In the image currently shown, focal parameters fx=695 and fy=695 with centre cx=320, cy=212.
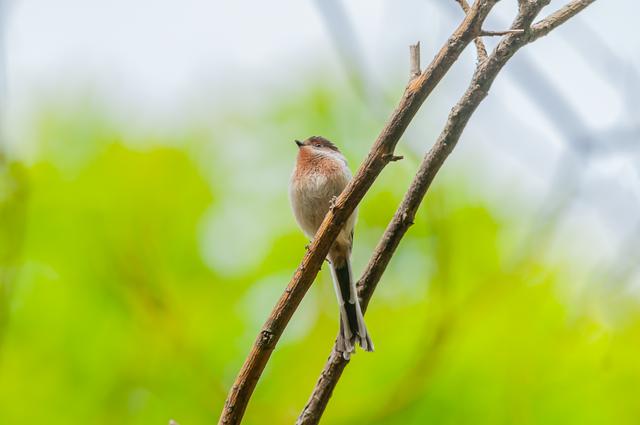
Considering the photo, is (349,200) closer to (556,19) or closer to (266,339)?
(266,339)

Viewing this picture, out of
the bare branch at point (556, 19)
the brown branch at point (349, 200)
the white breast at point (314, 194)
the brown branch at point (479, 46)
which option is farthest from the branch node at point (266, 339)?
the white breast at point (314, 194)

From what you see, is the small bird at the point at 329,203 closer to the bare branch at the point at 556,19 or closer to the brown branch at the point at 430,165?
the brown branch at the point at 430,165

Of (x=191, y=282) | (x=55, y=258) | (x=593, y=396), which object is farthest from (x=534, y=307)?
(x=55, y=258)

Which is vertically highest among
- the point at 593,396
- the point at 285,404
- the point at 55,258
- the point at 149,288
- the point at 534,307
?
the point at 55,258

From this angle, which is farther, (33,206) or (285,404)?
(33,206)

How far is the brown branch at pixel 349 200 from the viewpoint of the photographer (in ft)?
7.85

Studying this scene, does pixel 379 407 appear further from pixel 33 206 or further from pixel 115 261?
pixel 33 206

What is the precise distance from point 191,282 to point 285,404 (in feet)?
4.26

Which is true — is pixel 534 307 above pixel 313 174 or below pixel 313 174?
below

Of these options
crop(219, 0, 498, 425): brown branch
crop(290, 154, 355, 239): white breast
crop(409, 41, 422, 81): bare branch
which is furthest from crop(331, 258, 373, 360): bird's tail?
crop(409, 41, 422, 81): bare branch

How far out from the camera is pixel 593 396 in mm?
4883

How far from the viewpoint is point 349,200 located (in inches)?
100.0

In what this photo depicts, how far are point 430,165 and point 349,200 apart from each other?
460 mm

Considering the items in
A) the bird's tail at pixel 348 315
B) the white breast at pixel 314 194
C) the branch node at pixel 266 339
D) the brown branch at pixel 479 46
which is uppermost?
the white breast at pixel 314 194
